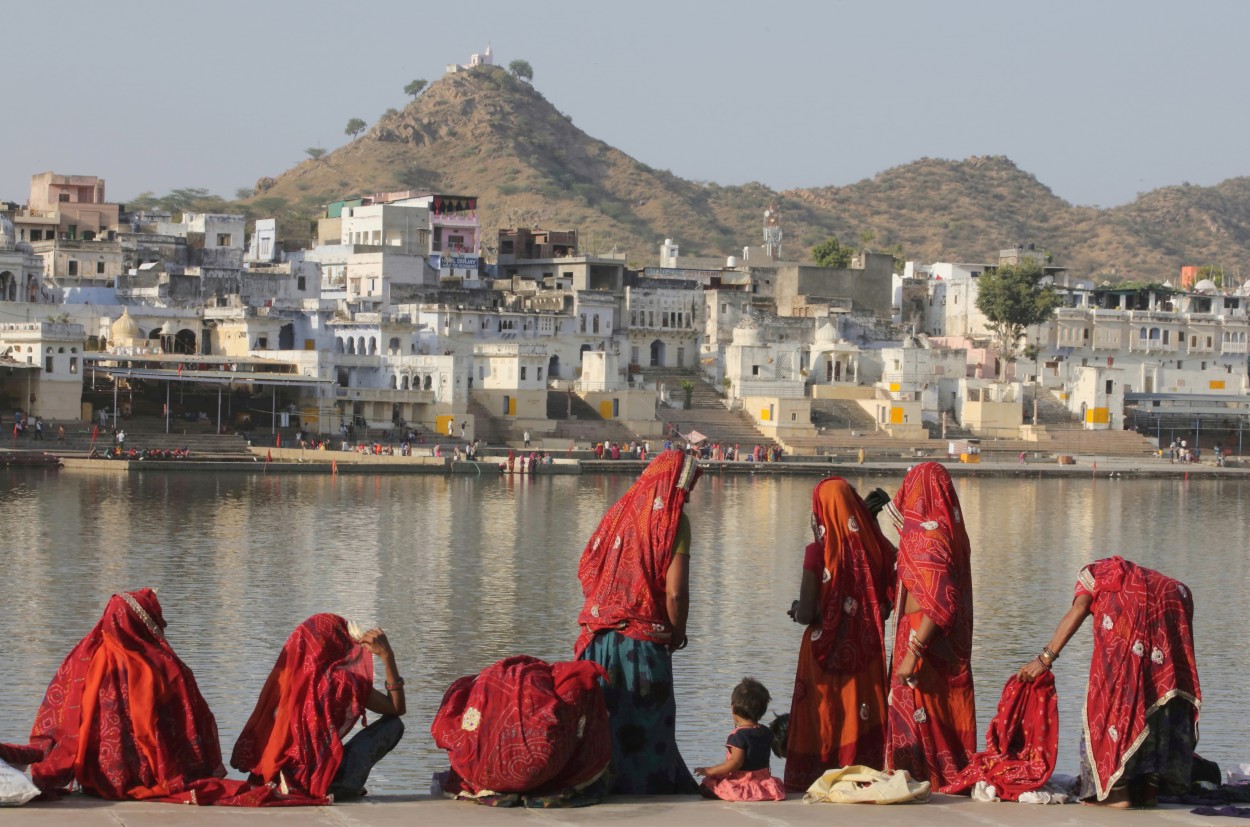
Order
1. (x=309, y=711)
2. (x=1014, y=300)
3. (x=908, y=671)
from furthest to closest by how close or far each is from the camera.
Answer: (x=1014, y=300) < (x=908, y=671) < (x=309, y=711)

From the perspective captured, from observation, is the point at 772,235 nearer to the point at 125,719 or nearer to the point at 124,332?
the point at 124,332

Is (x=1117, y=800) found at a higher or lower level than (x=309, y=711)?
lower

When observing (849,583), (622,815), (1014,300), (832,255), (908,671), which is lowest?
(622,815)

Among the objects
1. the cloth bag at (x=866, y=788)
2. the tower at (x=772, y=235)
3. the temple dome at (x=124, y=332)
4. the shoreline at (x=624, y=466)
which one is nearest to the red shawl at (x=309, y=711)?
the cloth bag at (x=866, y=788)

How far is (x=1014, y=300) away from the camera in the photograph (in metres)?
58.4

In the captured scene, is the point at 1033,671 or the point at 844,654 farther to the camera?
the point at 844,654

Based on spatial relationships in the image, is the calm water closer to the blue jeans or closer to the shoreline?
the shoreline

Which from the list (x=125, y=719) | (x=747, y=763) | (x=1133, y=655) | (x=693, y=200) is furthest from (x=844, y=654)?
(x=693, y=200)

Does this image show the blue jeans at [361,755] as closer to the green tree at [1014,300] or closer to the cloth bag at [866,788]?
the cloth bag at [866,788]

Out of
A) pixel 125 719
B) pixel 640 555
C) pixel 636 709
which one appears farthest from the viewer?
pixel 636 709

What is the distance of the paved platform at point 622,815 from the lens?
6.89 meters

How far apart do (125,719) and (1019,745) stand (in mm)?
3618

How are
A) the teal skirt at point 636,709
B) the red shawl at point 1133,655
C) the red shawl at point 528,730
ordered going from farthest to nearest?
the teal skirt at point 636,709
the red shawl at point 1133,655
the red shawl at point 528,730

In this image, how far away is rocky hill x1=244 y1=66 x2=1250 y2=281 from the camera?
4500 inches
